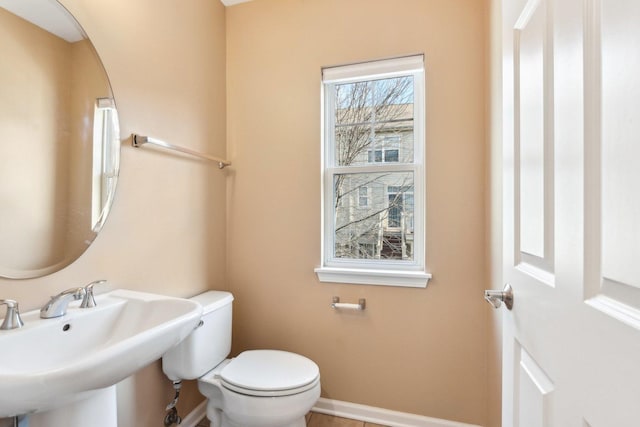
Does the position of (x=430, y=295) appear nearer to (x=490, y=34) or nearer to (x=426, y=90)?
(x=426, y=90)

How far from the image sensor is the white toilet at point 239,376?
49.5 inches

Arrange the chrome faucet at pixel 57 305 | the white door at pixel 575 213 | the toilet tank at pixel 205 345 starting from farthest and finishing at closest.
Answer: the toilet tank at pixel 205 345 → the chrome faucet at pixel 57 305 → the white door at pixel 575 213

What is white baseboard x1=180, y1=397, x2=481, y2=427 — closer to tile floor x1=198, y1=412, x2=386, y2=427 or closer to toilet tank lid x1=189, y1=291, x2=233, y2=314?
tile floor x1=198, y1=412, x2=386, y2=427

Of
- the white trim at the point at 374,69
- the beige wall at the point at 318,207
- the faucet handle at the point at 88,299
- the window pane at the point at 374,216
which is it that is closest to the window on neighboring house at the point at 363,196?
→ the window pane at the point at 374,216

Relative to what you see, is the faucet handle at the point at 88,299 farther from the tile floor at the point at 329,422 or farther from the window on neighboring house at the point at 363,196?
the window on neighboring house at the point at 363,196

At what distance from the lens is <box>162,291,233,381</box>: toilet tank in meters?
1.38

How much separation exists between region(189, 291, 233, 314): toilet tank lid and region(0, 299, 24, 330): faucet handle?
2.29ft

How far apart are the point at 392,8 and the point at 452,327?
1.73m

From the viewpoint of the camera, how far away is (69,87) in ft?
3.54

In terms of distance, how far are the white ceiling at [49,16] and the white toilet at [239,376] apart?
1220mm

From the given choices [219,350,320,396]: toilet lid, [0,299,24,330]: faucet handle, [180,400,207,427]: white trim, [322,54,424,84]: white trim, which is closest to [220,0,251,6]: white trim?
[322,54,424,84]: white trim

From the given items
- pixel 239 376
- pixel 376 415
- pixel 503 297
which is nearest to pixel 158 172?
pixel 239 376

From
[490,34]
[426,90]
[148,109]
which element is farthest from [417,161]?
[148,109]

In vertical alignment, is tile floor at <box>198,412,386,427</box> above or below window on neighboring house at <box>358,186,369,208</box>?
below
